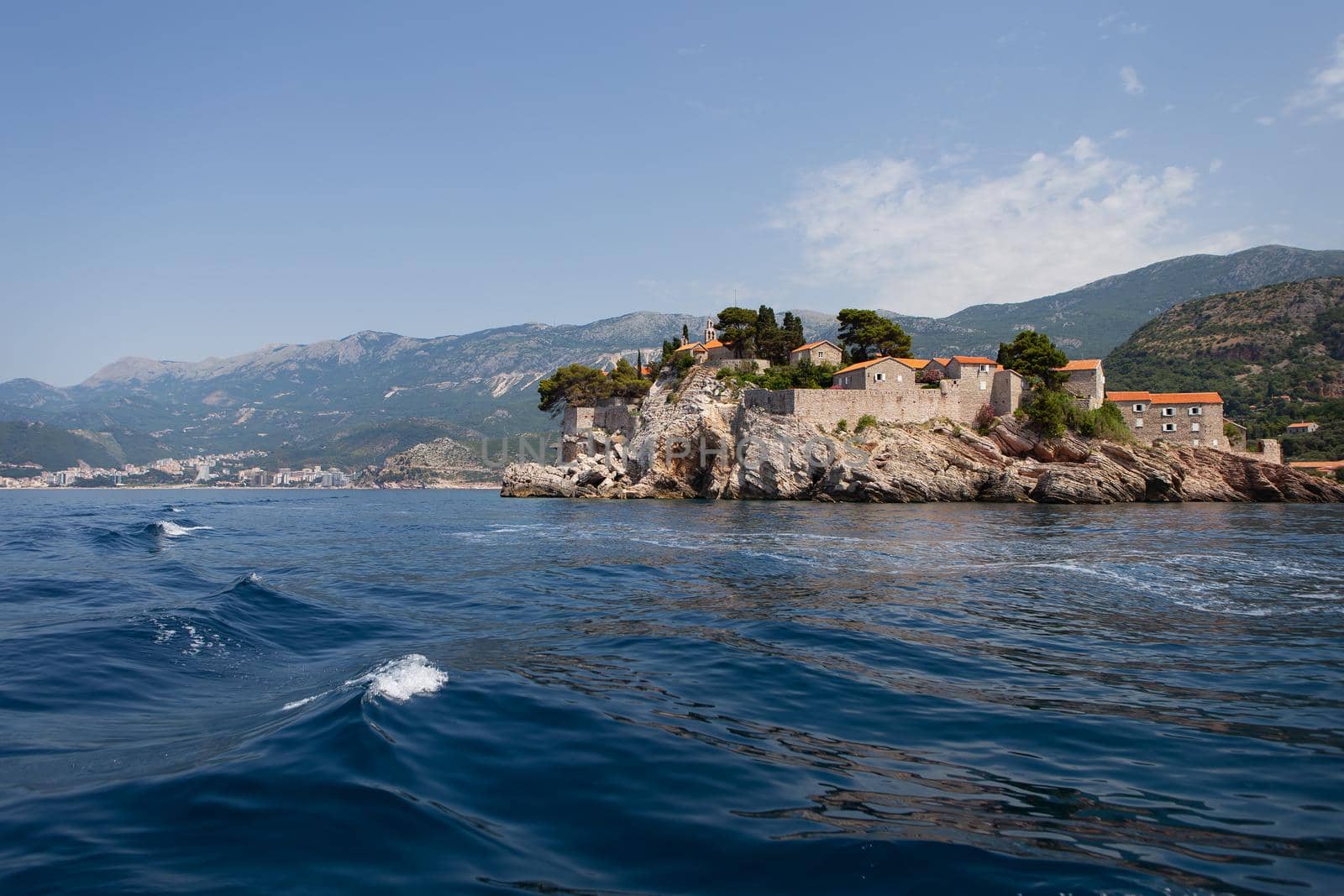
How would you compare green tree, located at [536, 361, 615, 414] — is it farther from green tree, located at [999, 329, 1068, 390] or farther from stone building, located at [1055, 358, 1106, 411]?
stone building, located at [1055, 358, 1106, 411]

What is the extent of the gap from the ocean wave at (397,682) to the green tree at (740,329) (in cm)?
5139

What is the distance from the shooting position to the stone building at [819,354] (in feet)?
176

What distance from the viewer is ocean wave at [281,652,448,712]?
642cm

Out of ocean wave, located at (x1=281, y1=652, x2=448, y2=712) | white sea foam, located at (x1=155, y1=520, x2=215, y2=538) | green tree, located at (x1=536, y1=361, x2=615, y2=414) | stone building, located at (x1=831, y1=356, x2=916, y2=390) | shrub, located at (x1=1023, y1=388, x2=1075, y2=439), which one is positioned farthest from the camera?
green tree, located at (x1=536, y1=361, x2=615, y2=414)

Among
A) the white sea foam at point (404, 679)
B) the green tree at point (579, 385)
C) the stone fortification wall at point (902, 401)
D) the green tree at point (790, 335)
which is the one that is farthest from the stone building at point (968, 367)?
the white sea foam at point (404, 679)

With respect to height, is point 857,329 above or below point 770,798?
above

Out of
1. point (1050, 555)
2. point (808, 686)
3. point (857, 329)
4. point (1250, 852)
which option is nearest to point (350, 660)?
point (808, 686)

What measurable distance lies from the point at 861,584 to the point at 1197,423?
45061 millimetres

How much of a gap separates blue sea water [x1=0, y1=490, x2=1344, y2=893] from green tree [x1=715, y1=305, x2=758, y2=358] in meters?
44.4

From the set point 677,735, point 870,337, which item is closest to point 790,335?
point 870,337

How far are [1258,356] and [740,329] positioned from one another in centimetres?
6551

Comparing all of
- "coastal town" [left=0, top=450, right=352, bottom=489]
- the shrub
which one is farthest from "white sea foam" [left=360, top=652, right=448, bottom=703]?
"coastal town" [left=0, top=450, right=352, bottom=489]

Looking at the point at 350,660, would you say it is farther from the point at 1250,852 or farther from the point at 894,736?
the point at 1250,852

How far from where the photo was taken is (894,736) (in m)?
5.72
